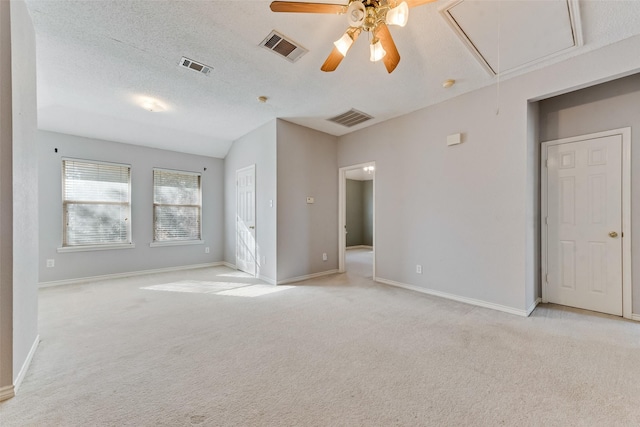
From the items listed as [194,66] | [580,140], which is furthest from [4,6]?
[580,140]

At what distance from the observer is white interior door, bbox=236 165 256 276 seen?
4.94 m

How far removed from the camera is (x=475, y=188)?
3.30 metres

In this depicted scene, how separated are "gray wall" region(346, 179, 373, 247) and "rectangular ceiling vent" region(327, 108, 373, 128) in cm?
511

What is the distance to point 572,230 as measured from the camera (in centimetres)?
315

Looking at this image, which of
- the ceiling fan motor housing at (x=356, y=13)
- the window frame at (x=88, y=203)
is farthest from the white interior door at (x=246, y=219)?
the ceiling fan motor housing at (x=356, y=13)

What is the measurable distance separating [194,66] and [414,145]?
309 cm

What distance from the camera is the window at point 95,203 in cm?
442

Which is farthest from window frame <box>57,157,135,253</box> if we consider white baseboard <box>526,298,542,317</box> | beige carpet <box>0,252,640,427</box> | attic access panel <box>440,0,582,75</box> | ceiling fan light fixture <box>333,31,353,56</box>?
white baseboard <box>526,298,542,317</box>

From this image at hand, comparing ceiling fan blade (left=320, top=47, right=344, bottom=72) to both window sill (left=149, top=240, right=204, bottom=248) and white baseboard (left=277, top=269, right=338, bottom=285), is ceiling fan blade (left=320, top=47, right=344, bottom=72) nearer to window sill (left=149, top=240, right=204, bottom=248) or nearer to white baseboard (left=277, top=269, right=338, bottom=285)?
white baseboard (left=277, top=269, right=338, bottom=285)

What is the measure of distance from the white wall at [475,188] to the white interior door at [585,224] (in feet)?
0.93

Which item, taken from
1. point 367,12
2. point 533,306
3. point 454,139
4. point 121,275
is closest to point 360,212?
point 454,139

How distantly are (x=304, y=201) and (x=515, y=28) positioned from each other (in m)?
3.44

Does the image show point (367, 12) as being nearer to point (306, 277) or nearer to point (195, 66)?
point (195, 66)

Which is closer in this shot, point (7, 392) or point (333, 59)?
point (7, 392)
